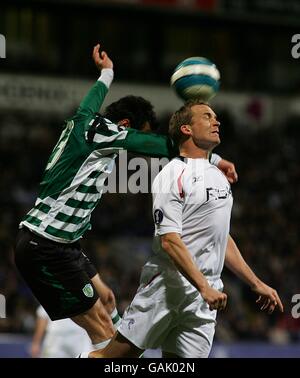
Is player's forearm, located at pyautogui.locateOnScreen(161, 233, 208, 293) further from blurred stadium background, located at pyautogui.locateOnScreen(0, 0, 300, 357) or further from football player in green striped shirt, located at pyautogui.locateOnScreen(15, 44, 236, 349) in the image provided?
blurred stadium background, located at pyautogui.locateOnScreen(0, 0, 300, 357)

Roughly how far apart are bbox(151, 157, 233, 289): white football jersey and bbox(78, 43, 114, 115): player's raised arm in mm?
782

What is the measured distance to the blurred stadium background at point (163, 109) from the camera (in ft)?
51.4

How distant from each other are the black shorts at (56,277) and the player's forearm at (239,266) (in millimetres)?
965

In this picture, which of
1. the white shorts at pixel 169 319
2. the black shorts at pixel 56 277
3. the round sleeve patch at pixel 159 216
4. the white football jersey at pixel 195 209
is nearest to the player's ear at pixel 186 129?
the white football jersey at pixel 195 209

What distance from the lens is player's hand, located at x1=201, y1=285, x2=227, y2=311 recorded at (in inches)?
203

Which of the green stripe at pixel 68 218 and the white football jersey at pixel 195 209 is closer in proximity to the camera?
the white football jersey at pixel 195 209

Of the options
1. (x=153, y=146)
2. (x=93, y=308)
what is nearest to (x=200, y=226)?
(x=153, y=146)

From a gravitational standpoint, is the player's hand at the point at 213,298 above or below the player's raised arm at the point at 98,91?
below

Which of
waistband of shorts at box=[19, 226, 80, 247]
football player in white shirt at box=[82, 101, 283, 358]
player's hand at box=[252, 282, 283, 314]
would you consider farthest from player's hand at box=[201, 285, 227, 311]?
waistband of shorts at box=[19, 226, 80, 247]

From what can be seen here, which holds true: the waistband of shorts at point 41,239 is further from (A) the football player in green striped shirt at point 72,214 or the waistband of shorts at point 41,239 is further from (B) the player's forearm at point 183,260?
(B) the player's forearm at point 183,260

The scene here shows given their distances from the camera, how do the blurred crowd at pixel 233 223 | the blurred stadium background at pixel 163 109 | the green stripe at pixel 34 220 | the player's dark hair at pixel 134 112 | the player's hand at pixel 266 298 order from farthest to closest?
1. the blurred stadium background at pixel 163 109
2. the blurred crowd at pixel 233 223
3. the player's dark hair at pixel 134 112
4. the green stripe at pixel 34 220
5. the player's hand at pixel 266 298

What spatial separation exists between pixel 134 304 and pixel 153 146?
1.03 meters

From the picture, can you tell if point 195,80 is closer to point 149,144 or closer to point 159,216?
point 149,144

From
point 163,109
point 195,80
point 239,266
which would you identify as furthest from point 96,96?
point 163,109
